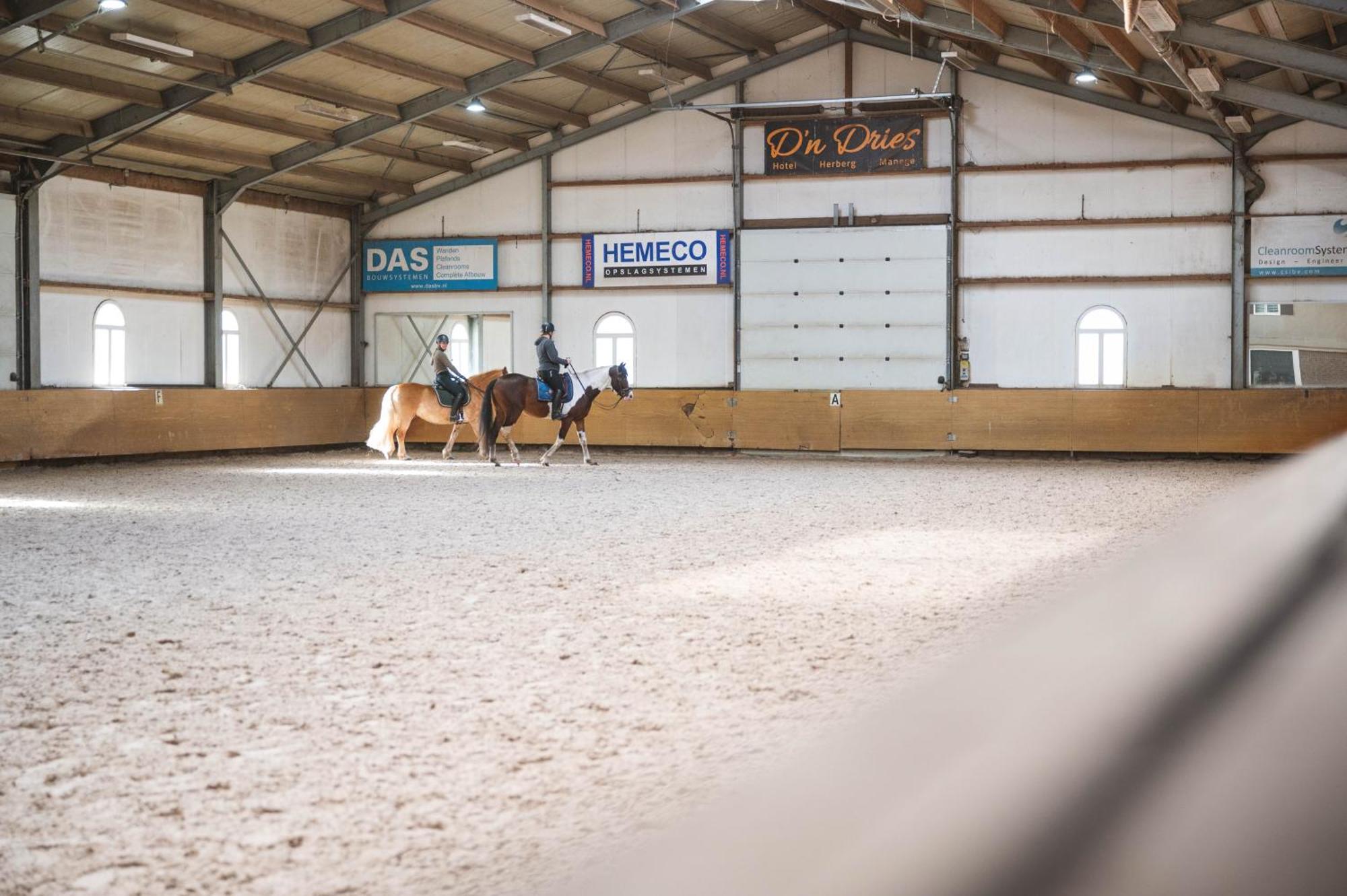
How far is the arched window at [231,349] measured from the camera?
65.8ft

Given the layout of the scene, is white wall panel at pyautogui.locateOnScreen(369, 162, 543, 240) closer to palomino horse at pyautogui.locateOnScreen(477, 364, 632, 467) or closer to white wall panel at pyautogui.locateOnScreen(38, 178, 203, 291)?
white wall panel at pyautogui.locateOnScreen(38, 178, 203, 291)

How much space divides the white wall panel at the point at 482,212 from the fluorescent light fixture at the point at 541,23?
17.4ft

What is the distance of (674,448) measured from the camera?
816 inches

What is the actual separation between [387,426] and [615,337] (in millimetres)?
4537

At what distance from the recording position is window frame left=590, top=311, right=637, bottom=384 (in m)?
21.2

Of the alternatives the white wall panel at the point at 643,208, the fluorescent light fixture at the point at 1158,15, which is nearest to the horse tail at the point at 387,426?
the white wall panel at the point at 643,208

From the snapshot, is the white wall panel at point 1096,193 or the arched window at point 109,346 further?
the white wall panel at point 1096,193

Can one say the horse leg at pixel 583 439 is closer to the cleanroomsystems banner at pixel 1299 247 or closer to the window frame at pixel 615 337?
the window frame at pixel 615 337

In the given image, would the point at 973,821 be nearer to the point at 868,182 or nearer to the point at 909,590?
the point at 909,590

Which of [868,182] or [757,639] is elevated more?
[868,182]

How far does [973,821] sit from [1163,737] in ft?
1.12

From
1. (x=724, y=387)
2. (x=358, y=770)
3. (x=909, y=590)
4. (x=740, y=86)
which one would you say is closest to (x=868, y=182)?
(x=740, y=86)

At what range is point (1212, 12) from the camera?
40.2ft

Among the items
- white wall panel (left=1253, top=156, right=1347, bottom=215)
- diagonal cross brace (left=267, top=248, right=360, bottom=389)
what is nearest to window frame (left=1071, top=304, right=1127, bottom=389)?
white wall panel (left=1253, top=156, right=1347, bottom=215)
